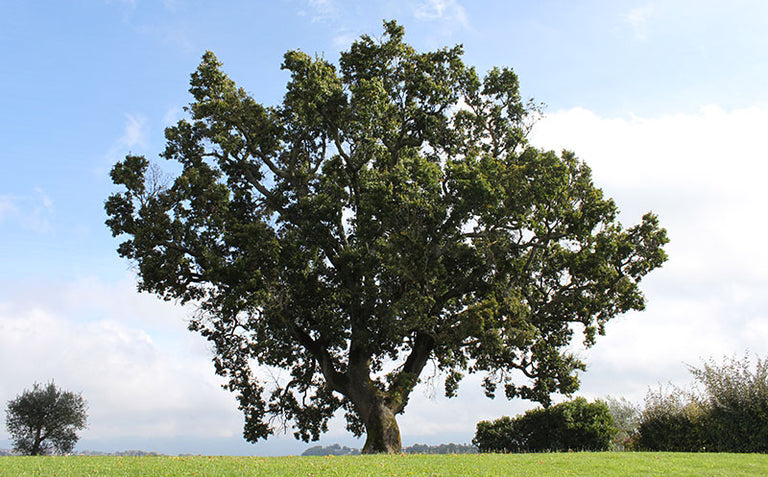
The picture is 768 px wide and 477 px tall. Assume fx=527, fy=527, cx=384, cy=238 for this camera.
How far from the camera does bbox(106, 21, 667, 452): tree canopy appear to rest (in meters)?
21.9

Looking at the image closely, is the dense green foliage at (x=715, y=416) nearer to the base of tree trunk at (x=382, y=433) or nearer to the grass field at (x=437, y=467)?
the grass field at (x=437, y=467)

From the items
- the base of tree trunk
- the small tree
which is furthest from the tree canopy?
the small tree

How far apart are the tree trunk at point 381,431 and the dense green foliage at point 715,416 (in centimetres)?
1214

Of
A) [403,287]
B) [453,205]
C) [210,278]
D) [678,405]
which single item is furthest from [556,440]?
[210,278]

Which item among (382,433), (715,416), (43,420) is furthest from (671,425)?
(43,420)

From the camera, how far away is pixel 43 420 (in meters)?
35.7

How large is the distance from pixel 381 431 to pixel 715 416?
14.2 metres

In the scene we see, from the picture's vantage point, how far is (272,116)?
84.1 ft

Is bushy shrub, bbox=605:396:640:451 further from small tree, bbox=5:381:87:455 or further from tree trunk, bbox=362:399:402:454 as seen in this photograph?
small tree, bbox=5:381:87:455

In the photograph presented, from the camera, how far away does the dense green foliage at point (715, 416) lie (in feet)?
69.6

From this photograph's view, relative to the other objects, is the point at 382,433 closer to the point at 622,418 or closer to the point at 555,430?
the point at 555,430

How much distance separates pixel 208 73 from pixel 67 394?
2553 cm

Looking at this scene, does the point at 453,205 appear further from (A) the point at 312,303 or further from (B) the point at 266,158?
(B) the point at 266,158

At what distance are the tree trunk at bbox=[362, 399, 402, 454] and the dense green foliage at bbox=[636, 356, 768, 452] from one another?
12137 millimetres
